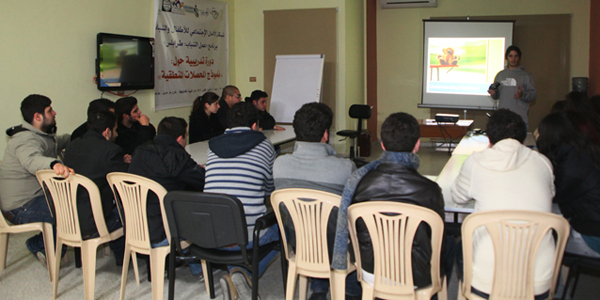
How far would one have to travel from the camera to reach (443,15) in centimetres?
787

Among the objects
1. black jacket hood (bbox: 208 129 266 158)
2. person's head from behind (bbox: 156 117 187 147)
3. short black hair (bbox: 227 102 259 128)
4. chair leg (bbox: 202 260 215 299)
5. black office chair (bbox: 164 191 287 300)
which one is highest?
short black hair (bbox: 227 102 259 128)

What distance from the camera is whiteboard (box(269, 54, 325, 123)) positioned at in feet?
22.2

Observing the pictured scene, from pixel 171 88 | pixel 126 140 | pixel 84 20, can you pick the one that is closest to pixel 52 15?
pixel 84 20

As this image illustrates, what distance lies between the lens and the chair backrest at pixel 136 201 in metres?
2.43

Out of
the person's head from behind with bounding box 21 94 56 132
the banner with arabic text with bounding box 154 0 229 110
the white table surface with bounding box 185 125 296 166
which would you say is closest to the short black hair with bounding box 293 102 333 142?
the white table surface with bounding box 185 125 296 166

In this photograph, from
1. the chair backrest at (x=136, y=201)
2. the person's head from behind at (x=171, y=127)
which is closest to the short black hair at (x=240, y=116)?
the person's head from behind at (x=171, y=127)

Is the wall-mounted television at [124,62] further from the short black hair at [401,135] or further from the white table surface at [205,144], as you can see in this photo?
the short black hair at [401,135]

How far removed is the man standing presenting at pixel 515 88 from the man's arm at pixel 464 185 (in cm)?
399

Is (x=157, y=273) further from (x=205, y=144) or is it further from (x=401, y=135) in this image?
(x=205, y=144)

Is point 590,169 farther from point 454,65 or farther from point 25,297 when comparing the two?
point 454,65

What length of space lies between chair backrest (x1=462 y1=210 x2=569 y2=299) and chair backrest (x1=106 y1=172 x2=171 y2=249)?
1543mm

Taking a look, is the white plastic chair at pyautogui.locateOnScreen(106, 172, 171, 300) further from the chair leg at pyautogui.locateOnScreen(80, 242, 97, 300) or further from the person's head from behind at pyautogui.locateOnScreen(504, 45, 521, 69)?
the person's head from behind at pyautogui.locateOnScreen(504, 45, 521, 69)

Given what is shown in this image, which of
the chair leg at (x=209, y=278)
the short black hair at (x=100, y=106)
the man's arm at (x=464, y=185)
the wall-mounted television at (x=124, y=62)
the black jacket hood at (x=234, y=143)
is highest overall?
the wall-mounted television at (x=124, y=62)

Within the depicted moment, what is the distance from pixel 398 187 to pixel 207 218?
3.13 ft
